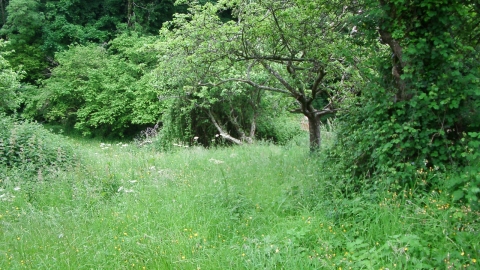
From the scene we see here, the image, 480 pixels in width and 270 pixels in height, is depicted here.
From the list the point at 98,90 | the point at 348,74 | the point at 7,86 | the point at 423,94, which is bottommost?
the point at 423,94

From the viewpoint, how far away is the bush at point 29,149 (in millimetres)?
6777

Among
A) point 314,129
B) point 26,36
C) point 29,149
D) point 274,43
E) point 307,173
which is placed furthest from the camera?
point 26,36

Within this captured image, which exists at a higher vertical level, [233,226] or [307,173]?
[307,173]

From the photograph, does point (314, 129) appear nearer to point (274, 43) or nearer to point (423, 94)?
point (274, 43)

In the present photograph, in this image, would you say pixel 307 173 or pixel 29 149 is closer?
pixel 307 173

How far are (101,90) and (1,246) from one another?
17581 mm

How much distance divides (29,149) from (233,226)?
4956 mm

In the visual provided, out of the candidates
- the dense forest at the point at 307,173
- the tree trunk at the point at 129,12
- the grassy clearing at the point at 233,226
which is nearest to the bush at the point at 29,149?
the dense forest at the point at 307,173

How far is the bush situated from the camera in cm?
678

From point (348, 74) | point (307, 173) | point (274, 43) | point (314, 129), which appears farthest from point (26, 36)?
point (307, 173)

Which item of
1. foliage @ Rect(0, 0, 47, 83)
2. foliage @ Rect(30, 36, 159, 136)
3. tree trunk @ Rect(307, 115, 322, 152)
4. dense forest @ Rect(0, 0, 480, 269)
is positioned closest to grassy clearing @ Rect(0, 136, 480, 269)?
dense forest @ Rect(0, 0, 480, 269)

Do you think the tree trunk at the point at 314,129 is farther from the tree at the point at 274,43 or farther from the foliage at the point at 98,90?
the foliage at the point at 98,90

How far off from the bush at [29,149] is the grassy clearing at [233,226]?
48.8 inches

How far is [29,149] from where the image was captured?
23.2 feet
